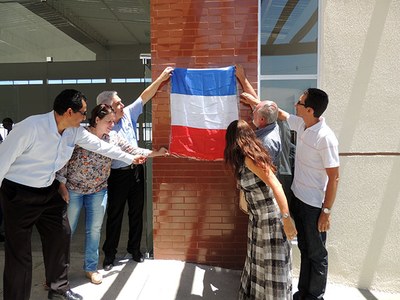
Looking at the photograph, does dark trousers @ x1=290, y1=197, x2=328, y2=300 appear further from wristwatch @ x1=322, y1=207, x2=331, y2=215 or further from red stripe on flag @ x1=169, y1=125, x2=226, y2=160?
red stripe on flag @ x1=169, y1=125, x2=226, y2=160

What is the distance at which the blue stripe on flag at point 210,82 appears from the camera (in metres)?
3.81

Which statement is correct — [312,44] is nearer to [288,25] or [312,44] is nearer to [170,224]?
[288,25]

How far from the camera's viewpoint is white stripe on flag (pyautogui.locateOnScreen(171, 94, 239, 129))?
3.79 meters

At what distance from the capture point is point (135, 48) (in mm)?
15547

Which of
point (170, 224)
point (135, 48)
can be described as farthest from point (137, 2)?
point (170, 224)

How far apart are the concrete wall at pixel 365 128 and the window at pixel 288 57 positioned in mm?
181

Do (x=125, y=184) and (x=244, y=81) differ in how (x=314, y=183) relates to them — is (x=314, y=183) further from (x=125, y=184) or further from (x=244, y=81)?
(x=125, y=184)

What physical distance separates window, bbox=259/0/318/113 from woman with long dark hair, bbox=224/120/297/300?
143 cm

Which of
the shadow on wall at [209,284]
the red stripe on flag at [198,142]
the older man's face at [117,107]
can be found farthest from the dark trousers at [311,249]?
the older man's face at [117,107]

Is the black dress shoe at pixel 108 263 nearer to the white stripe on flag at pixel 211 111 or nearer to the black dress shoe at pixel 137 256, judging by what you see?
the black dress shoe at pixel 137 256

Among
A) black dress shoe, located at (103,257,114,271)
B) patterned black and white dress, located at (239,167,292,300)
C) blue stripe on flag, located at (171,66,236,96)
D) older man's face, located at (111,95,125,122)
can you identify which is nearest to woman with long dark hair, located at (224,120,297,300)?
patterned black and white dress, located at (239,167,292,300)

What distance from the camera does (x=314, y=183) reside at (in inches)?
126

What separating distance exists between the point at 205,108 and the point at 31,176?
5.82 feet

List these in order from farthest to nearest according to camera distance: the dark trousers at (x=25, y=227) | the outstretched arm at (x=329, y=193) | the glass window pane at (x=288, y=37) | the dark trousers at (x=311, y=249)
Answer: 1. the glass window pane at (x=288, y=37)
2. the dark trousers at (x=311, y=249)
3. the outstretched arm at (x=329, y=193)
4. the dark trousers at (x=25, y=227)
